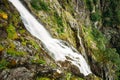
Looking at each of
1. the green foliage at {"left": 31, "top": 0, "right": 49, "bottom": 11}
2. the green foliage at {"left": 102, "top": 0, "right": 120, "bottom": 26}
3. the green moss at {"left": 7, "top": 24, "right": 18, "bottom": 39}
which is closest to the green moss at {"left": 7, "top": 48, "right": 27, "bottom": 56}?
the green moss at {"left": 7, "top": 24, "right": 18, "bottom": 39}

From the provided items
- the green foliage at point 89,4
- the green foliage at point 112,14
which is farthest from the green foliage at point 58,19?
the green foliage at point 112,14

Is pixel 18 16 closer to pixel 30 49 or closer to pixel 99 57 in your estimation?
pixel 30 49

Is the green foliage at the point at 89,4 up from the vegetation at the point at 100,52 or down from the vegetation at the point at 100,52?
up

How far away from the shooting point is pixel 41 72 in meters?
21.8

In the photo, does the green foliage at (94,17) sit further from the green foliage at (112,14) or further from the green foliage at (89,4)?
the green foliage at (112,14)

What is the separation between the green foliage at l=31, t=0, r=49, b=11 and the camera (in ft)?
135

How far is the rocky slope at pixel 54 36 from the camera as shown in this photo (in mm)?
22016

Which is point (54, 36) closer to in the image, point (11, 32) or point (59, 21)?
point (59, 21)

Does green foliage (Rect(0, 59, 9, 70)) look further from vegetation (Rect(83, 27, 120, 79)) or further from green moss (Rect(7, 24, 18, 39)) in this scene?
vegetation (Rect(83, 27, 120, 79))

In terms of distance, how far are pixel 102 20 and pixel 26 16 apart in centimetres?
3747

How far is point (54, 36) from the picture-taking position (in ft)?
127

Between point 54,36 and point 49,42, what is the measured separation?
3.97 m

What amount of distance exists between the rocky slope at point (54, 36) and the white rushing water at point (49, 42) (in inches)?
45.3

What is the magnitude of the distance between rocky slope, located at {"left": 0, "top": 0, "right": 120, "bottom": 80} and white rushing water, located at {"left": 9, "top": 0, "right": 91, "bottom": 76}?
3.78ft
